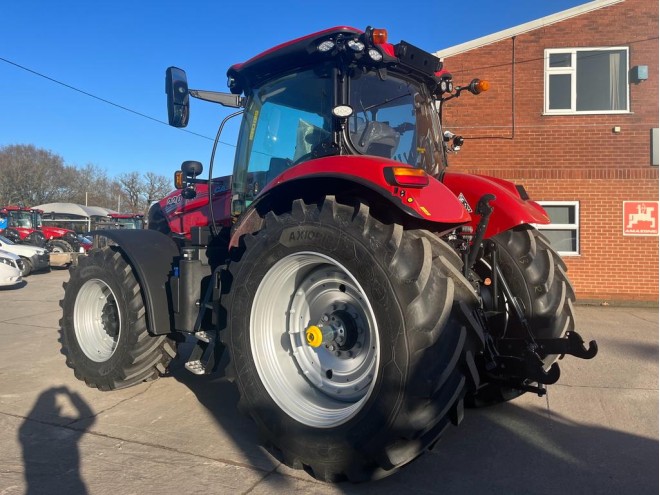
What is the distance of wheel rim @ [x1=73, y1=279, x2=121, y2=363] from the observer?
466cm

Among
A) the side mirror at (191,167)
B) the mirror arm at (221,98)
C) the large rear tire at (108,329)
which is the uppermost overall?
the mirror arm at (221,98)

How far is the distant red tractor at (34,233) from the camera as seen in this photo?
21266mm

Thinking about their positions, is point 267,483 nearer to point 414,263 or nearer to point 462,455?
point 462,455

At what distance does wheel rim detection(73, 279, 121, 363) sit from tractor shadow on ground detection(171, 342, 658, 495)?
1.33 metres

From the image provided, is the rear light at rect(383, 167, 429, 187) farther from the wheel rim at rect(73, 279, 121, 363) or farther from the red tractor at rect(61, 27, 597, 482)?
the wheel rim at rect(73, 279, 121, 363)

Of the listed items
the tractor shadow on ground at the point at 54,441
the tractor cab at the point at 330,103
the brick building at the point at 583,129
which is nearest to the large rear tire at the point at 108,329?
the tractor shadow on ground at the point at 54,441

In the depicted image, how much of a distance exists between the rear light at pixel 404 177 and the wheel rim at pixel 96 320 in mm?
3019

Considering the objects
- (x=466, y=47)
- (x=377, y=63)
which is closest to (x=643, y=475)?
(x=377, y=63)

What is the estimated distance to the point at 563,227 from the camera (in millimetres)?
10023

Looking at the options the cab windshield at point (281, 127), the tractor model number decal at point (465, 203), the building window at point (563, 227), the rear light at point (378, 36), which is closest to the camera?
the rear light at point (378, 36)

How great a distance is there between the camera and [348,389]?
3064 mm

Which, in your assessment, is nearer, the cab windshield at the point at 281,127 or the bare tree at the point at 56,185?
the cab windshield at the point at 281,127

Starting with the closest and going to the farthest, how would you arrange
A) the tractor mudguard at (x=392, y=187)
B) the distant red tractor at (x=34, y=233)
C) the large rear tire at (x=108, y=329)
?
the tractor mudguard at (x=392, y=187), the large rear tire at (x=108, y=329), the distant red tractor at (x=34, y=233)

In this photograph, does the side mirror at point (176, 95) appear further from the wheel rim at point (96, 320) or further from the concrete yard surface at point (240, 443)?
the concrete yard surface at point (240, 443)
